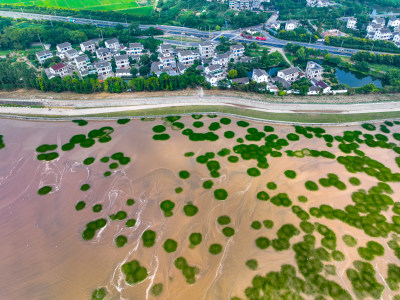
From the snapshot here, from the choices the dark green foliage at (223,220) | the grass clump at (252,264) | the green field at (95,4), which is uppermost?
the green field at (95,4)

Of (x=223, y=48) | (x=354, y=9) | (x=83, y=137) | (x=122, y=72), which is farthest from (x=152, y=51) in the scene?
(x=354, y=9)

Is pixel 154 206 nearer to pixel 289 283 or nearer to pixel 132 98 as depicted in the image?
pixel 289 283

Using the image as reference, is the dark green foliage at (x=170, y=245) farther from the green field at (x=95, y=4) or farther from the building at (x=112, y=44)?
the green field at (x=95, y=4)

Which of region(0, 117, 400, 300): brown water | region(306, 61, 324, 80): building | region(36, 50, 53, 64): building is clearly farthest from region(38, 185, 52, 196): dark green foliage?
region(306, 61, 324, 80): building

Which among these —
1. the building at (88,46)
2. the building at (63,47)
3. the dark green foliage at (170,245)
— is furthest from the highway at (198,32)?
the dark green foliage at (170,245)

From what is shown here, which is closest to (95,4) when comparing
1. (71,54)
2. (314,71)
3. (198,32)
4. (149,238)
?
(198,32)

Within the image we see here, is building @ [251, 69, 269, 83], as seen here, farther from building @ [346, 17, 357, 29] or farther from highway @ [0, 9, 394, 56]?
building @ [346, 17, 357, 29]

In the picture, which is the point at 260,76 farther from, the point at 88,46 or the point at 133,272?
the point at 88,46
